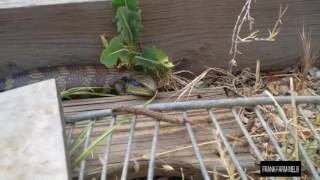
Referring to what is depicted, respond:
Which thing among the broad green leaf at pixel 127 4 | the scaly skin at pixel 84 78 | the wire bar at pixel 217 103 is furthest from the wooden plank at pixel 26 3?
the wire bar at pixel 217 103

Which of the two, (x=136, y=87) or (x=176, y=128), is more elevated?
(x=136, y=87)

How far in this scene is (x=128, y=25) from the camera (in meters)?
2.00

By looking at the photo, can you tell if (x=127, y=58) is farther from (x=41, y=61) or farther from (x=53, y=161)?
(x=53, y=161)

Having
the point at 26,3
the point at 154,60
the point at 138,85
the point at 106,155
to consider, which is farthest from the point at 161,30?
the point at 106,155

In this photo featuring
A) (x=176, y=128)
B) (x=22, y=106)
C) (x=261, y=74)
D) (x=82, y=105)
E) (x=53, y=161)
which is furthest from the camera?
(x=261, y=74)

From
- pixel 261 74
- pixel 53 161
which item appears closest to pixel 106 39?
pixel 261 74

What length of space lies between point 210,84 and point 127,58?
1.36 ft

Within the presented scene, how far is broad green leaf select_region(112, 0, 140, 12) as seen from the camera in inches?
78.3

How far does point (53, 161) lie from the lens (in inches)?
51.9

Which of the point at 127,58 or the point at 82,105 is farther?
the point at 127,58

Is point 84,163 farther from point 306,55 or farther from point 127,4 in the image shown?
point 306,55

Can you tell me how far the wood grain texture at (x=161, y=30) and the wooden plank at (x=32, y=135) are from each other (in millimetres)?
501

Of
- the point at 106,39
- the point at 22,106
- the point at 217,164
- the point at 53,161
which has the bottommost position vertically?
the point at 217,164

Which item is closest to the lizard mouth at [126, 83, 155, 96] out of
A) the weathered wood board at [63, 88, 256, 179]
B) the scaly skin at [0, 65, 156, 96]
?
the scaly skin at [0, 65, 156, 96]
